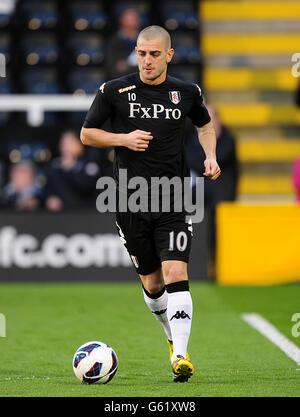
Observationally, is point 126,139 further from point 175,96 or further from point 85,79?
point 85,79

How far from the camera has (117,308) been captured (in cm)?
1070

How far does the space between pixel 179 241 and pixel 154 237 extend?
223 mm

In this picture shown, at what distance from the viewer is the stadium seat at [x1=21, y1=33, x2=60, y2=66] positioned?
55.9 feet

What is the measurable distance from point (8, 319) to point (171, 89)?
3.84 m

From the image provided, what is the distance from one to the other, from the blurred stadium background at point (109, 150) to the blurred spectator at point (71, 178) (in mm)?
16

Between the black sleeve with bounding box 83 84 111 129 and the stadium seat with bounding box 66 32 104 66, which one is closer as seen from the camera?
the black sleeve with bounding box 83 84 111 129

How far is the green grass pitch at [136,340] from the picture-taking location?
623 cm

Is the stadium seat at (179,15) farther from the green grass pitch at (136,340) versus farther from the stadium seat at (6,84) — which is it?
the green grass pitch at (136,340)

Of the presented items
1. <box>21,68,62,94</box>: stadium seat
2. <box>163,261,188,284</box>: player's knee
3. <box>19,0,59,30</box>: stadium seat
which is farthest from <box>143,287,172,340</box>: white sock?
<box>19,0,59,30</box>: stadium seat

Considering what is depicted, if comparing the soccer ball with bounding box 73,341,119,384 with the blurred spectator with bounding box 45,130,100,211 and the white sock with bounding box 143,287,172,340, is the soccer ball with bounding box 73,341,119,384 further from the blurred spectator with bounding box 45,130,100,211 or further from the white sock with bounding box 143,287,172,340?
Answer: the blurred spectator with bounding box 45,130,100,211

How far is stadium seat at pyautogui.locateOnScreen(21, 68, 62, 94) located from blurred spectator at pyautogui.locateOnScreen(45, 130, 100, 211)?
3346 millimetres

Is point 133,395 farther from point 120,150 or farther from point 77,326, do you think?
point 77,326

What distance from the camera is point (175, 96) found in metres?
6.79

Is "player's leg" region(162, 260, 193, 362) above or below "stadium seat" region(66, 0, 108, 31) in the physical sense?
below
